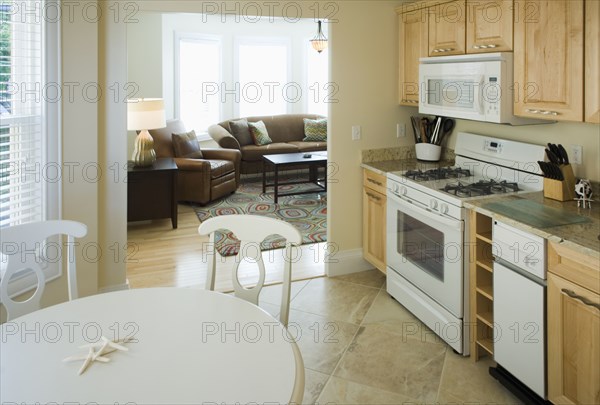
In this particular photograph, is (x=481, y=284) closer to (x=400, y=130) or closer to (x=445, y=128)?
(x=445, y=128)

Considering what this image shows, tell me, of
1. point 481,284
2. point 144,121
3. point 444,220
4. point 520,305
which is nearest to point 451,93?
point 444,220

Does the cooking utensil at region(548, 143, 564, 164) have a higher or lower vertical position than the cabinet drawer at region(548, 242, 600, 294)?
higher

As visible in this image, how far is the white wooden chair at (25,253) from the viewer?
1.90 m

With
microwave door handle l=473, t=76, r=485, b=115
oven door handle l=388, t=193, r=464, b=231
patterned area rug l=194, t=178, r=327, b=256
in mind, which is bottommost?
patterned area rug l=194, t=178, r=327, b=256

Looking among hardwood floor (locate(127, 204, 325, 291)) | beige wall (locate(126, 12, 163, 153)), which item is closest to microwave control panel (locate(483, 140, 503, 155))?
hardwood floor (locate(127, 204, 325, 291))

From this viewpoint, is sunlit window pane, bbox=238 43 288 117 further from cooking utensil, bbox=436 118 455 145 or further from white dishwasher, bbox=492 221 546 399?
white dishwasher, bbox=492 221 546 399

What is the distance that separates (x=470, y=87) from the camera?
2934mm

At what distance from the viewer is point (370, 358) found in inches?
109

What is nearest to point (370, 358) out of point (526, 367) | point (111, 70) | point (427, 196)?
point (526, 367)

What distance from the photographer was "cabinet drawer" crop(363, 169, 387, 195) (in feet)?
11.8

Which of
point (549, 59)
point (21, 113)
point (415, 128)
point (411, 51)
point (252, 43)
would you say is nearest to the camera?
point (549, 59)

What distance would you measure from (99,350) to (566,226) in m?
1.93

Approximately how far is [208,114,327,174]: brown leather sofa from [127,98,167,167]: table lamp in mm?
2317

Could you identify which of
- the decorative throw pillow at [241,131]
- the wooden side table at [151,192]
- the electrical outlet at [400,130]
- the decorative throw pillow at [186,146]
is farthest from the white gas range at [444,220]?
the decorative throw pillow at [241,131]
